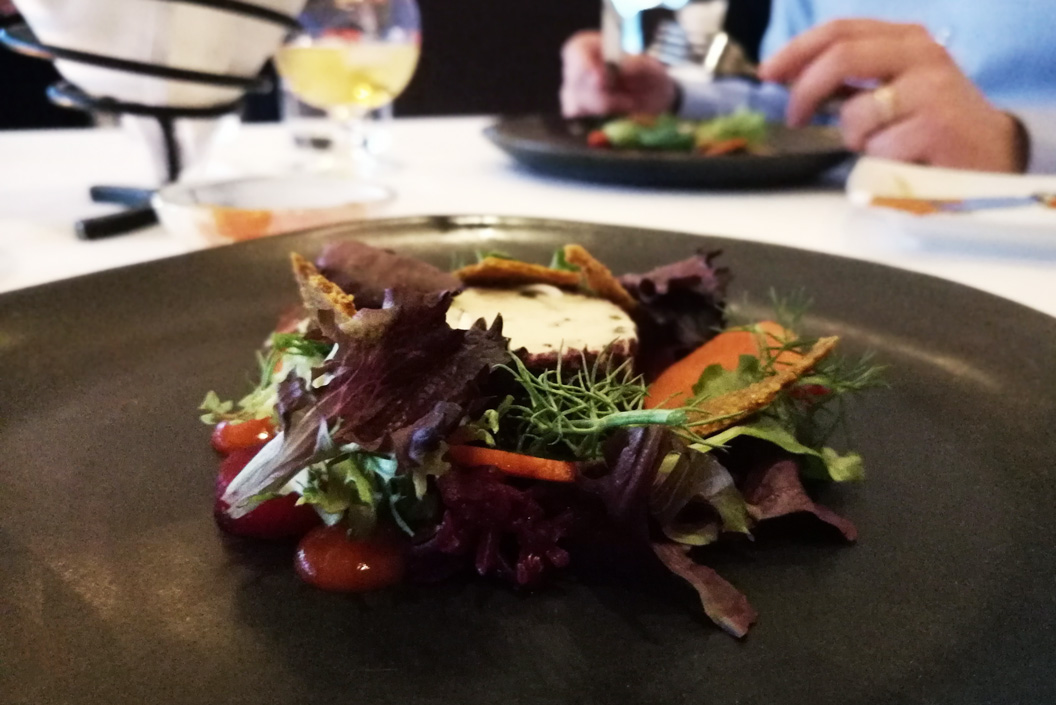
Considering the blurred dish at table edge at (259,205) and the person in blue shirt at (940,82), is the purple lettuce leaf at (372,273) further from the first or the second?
the person in blue shirt at (940,82)

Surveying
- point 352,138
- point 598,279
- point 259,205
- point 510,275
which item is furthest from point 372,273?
point 352,138

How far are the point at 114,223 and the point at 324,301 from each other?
1180 mm

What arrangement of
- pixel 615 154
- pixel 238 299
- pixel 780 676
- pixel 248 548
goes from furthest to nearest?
pixel 615 154 < pixel 238 299 < pixel 248 548 < pixel 780 676

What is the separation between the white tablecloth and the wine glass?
0.23m

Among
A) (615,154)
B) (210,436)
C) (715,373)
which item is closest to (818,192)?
(615,154)

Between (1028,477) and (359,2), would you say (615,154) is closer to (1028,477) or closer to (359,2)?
(359,2)

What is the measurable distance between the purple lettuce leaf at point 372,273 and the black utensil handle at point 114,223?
2.94 feet

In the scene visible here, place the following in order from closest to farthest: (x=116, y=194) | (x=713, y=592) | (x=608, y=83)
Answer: (x=713, y=592)
(x=116, y=194)
(x=608, y=83)

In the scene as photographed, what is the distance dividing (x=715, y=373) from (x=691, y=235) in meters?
0.68

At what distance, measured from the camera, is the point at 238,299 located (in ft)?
4.40

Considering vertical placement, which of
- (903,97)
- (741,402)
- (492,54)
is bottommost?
(492,54)

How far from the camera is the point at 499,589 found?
0.77 metres

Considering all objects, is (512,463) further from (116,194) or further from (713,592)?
(116,194)

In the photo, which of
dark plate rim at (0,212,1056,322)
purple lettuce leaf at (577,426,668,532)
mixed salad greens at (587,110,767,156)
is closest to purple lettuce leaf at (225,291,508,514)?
purple lettuce leaf at (577,426,668,532)
